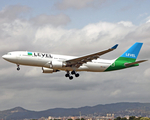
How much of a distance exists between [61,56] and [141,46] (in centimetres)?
2443

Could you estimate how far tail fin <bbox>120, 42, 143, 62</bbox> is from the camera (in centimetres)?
6856

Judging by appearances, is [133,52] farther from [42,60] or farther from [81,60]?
[42,60]

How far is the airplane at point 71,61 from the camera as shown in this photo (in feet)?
183

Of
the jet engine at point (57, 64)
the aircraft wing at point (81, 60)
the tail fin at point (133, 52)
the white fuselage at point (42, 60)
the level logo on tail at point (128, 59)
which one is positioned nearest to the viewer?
the white fuselage at point (42, 60)

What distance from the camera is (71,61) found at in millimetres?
58844

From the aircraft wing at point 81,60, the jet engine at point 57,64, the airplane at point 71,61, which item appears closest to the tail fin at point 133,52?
the airplane at point 71,61

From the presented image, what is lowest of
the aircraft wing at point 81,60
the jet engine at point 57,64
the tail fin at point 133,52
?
the jet engine at point 57,64

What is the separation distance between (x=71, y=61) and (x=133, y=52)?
19843 millimetres

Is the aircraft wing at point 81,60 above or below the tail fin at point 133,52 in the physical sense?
below

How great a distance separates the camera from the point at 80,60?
58906mm

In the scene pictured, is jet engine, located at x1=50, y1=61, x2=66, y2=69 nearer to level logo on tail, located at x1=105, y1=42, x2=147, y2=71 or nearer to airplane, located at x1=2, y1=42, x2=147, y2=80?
airplane, located at x1=2, y1=42, x2=147, y2=80

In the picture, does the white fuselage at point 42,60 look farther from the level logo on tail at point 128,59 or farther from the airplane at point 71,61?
the level logo on tail at point 128,59

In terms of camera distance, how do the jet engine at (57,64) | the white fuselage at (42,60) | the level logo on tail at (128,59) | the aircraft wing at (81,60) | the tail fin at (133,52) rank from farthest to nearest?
the tail fin at (133,52) < the level logo on tail at (128,59) < the jet engine at (57,64) < the aircraft wing at (81,60) < the white fuselage at (42,60)

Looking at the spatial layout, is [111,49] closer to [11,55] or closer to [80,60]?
[80,60]
